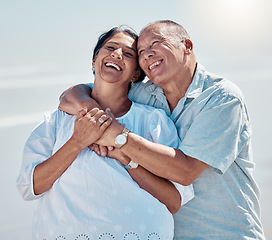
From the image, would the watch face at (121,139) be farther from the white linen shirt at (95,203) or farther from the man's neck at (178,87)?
the man's neck at (178,87)

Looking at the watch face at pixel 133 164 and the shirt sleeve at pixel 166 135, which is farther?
the shirt sleeve at pixel 166 135

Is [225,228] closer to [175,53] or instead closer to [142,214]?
[142,214]

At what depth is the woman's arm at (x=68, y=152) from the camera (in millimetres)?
2203

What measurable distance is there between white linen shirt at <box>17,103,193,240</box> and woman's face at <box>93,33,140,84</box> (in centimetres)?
42

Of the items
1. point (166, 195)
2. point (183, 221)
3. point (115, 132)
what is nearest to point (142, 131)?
point (115, 132)

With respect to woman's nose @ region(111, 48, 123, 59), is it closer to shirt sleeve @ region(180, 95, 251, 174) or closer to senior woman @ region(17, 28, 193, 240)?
senior woman @ region(17, 28, 193, 240)

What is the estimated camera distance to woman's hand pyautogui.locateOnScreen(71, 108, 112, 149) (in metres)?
2.21

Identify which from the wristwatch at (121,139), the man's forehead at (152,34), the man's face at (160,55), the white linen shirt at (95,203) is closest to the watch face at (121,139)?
the wristwatch at (121,139)

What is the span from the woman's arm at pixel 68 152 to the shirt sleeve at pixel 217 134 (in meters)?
0.47

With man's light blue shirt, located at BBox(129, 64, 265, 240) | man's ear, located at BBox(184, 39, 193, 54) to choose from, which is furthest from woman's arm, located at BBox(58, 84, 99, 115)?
man's ear, located at BBox(184, 39, 193, 54)

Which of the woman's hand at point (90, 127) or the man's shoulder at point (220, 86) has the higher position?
the man's shoulder at point (220, 86)

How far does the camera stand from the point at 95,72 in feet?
8.54

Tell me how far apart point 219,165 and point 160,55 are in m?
0.75

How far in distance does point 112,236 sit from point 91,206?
18cm
